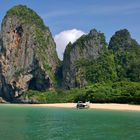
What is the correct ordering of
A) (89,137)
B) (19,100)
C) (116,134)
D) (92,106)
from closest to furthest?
(89,137), (116,134), (92,106), (19,100)

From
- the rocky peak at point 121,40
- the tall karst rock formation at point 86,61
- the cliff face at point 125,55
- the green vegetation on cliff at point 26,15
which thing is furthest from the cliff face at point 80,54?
the green vegetation on cliff at point 26,15

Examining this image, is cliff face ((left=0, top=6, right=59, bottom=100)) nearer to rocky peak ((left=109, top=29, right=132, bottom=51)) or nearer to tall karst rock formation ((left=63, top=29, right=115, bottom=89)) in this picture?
tall karst rock formation ((left=63, top=29, right=115, bottom=89))

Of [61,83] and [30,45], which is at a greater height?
[30,45]

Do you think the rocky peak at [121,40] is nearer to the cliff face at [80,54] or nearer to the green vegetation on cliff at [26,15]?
the cliff face at [80,54]

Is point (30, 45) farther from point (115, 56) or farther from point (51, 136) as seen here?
point (51, 136)

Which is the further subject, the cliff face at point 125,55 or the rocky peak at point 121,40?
the rocky peak at point 121,40

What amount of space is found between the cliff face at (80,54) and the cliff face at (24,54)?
6086mm

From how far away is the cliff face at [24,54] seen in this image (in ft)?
454

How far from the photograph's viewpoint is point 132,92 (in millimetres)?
85688

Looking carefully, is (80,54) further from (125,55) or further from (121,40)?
(121,40)

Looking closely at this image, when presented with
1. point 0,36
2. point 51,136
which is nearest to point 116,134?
point 51,136

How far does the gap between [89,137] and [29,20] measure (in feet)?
400

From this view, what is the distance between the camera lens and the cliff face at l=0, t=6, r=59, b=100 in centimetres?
13838

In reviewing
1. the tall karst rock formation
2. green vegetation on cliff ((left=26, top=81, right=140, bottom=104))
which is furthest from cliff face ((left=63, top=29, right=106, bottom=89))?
green vegetation on cliff ((left=26, top=81, right=140, bottom=104))
